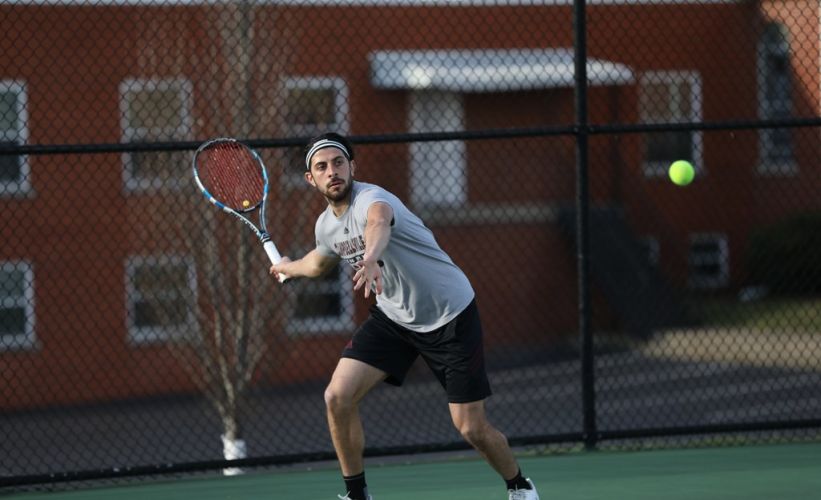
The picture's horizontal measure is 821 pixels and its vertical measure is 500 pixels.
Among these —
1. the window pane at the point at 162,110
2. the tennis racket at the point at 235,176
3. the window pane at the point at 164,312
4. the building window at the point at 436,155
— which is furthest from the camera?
the building window at the point at 436,155

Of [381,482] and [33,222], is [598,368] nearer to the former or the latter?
[33,222]

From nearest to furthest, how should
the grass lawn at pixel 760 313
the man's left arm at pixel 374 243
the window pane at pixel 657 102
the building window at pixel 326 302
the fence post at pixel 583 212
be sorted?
the man's left arm at pixel 374 243
the fence post at pixel 583 212
the building window at pixel 326 302
the grass lawn at pixel 760 313
the window pane at pixel 657 102

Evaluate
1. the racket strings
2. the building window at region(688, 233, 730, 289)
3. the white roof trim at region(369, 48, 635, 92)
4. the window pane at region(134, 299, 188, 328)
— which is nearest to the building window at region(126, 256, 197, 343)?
the window pane at region(134, 299, 188, 328)

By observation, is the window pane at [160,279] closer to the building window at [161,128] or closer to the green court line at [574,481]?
the building window at [161,128]

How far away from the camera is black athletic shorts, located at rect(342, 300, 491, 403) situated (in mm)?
5426

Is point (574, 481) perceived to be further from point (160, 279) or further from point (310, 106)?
point (310, 106)

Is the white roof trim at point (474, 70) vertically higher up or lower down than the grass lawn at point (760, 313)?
higher up

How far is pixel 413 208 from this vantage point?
15508 millimetres

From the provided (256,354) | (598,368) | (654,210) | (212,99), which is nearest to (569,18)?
(654,210)

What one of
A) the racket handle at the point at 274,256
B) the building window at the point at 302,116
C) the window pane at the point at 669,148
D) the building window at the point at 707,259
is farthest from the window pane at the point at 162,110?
the building window at the point at 707,259

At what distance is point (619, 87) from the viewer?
664 inches

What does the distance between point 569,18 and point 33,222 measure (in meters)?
6.43

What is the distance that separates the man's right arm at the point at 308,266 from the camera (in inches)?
211

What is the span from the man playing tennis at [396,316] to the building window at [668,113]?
11629 mm
